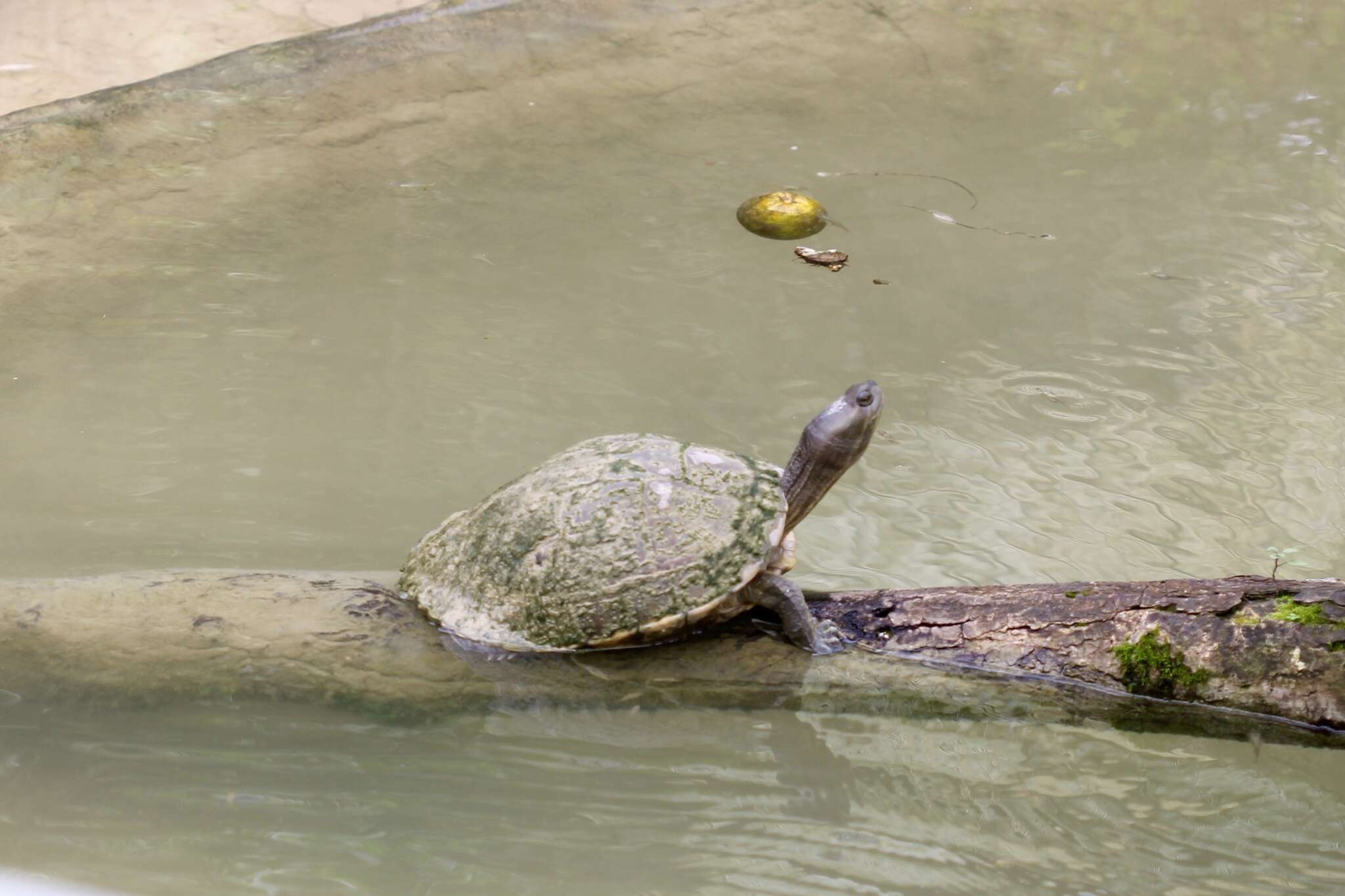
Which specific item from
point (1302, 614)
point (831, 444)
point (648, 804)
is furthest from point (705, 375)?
point (1302, 614)

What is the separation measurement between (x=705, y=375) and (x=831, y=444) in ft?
4.77

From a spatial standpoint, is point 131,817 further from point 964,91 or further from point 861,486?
point 964,91

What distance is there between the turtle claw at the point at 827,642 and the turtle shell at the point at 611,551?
0.75 feet

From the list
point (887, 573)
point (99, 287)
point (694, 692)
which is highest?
point (99, 287)

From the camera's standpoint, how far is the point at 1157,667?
2.57 meters

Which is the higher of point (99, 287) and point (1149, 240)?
point (99, 287)

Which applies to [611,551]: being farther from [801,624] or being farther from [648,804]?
[648,804]

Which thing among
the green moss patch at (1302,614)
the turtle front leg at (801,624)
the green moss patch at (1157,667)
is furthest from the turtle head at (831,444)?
the green moss patch at (1302,614)

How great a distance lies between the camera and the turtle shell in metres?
2.74

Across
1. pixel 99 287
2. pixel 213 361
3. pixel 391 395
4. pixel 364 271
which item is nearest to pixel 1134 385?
pixel 391 395

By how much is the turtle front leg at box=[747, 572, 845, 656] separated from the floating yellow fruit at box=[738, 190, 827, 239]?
9.08 feet

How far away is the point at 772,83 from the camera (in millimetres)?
6910

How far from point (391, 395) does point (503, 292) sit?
0.87m

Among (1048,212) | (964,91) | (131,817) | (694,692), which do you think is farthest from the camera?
(964,91)
